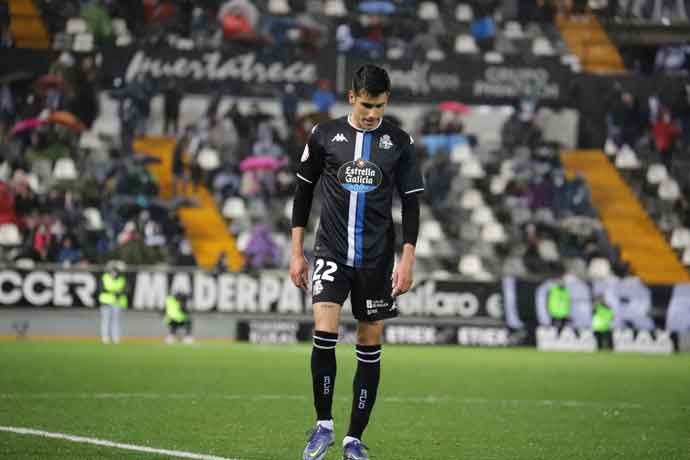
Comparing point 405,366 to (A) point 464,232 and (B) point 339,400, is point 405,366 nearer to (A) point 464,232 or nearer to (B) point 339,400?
(B) point 339,400

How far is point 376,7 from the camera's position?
35.7 meters

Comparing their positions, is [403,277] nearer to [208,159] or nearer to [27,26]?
[208,159]

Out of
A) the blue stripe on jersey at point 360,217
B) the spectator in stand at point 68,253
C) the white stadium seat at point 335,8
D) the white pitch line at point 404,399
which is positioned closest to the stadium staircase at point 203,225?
the spectator in stand at point 68,253

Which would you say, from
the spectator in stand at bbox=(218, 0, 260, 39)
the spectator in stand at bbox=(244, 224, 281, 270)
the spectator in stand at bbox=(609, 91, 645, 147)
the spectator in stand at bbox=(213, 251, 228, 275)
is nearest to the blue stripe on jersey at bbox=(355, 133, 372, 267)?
the spectator in stand at bbox=(213, 251, 228, 275)

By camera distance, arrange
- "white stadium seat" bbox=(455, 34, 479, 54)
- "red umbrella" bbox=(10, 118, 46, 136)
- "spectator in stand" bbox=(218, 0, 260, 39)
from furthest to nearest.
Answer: "white stadium seat" bbox=(455, 34, 479, 54)
"spectator in stand" bbox=(218, 0, 260, 39)
"red umbrella" bbox=(10, 118, 46, 136)

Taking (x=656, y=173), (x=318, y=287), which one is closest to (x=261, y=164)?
(x=656, y=173)

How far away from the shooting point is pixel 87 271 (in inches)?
1075

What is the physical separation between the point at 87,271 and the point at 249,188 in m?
5.25

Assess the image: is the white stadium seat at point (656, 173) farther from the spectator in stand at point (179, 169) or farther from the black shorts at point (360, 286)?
the black shorts at point (360, 286)

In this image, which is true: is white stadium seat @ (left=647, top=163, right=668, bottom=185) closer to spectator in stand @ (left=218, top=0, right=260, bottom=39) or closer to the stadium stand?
the stadium stand

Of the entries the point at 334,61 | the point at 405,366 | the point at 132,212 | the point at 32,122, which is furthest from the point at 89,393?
the point at 334,61

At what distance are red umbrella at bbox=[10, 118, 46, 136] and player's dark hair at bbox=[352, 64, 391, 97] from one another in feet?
76.6

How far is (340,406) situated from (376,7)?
2426cm

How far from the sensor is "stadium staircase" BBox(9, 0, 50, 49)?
32969 millimetres
